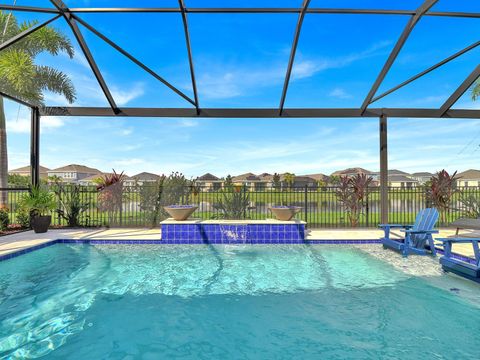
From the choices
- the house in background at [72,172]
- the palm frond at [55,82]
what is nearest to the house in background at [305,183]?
the palm frond at [55,82]

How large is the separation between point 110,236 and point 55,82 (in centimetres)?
969

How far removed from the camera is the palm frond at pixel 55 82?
13.5m

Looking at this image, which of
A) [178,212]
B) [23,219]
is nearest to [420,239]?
[178,212]

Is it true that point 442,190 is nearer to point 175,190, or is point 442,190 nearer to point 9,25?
point 175,190

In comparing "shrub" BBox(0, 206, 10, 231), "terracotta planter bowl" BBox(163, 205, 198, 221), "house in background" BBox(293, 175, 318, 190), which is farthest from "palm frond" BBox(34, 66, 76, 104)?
"house in background" BBox(293, 175, 318, 190)

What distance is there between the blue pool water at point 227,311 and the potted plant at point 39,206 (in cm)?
245

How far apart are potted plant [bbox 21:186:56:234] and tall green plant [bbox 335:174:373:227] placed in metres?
8.79

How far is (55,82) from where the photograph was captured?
13594mm

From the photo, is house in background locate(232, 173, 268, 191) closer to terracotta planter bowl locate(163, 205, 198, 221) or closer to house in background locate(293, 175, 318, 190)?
house in background locate(293, 175, 318, 190)

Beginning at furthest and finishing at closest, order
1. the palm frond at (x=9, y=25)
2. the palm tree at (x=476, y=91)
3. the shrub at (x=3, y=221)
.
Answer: the palm tree at (x=476, y=91), the palm frond at (x=9, y=25), the shrub at (x=3, y=221)

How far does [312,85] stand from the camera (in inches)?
492

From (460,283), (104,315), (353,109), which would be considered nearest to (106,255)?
(104,315)

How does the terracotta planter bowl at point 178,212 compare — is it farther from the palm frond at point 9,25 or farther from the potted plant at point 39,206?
the palm frond at point 9,25

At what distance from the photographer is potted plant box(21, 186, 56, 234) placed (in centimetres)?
826
